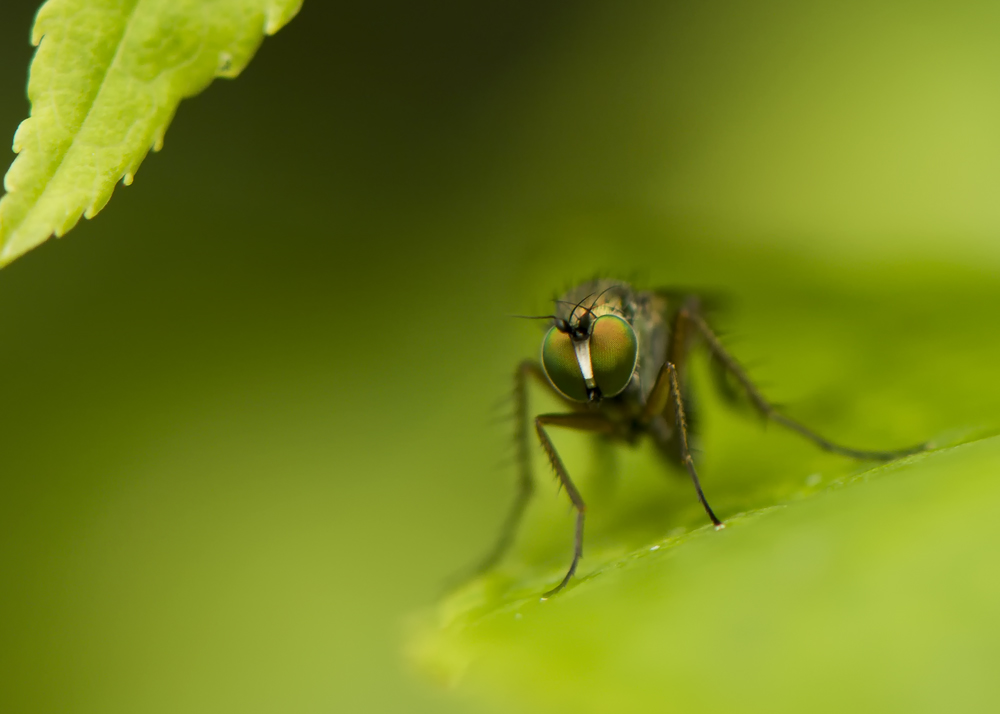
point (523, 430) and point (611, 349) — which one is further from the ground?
point (611, 349)

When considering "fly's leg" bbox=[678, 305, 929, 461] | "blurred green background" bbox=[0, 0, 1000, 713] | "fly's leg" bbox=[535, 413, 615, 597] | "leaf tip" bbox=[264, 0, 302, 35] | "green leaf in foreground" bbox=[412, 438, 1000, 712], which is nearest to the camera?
"green leaf in foreground" bbox=[412, 438, 1000, 712]

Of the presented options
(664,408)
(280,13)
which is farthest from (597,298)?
(280,13)

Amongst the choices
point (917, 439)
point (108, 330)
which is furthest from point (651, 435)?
point (108, 330)

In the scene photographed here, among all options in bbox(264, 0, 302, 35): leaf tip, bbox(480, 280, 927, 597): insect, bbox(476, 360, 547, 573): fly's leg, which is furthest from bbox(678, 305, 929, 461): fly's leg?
bbox(264, 0, 302, 35): leaf tip

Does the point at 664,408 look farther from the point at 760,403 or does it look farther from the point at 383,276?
the point at 383,276

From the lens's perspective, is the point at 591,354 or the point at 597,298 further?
the point at 597,298

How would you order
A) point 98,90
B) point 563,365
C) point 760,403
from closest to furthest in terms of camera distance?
point 98,90
point 760,403
point 563,365

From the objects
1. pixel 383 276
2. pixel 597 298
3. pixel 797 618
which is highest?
pixel 383 276

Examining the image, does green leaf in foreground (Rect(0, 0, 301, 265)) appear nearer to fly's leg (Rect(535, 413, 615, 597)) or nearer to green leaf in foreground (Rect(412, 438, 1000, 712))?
green leaf in foreground (Rect(412, 438, 1000, 712))
